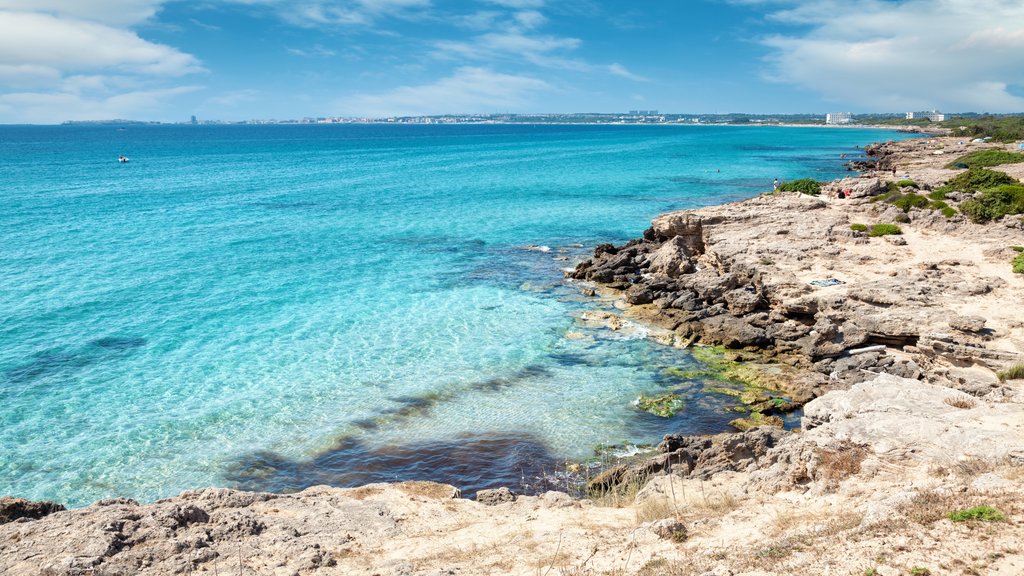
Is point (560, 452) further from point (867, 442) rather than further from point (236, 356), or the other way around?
point (236, 356)

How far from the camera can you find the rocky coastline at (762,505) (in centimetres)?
916

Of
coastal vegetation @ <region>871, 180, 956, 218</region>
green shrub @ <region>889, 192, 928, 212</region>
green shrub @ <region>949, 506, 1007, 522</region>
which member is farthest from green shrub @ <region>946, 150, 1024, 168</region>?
green shrub @ <region>949, 506, 1007, 522</region>

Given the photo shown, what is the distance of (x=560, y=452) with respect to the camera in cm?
1752

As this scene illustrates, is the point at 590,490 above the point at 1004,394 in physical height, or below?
below

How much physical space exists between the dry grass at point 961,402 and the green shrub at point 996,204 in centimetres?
2438

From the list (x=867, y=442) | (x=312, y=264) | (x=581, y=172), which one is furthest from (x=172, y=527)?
(x=581, y=172)

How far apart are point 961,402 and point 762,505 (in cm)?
644

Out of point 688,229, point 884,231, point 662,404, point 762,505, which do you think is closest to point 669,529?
point 762,505

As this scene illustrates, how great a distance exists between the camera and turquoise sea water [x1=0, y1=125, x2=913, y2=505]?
17.4 metres

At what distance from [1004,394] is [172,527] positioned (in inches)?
729

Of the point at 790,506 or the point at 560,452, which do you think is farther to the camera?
the point at 560,452

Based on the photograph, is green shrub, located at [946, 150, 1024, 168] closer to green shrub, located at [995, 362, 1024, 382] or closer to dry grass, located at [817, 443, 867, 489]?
green shrub, located at [995, 362, 1024, 382]

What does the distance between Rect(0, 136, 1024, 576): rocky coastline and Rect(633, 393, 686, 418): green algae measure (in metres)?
2.27

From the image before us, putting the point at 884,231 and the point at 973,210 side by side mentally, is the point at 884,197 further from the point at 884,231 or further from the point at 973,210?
the point at 884,231
